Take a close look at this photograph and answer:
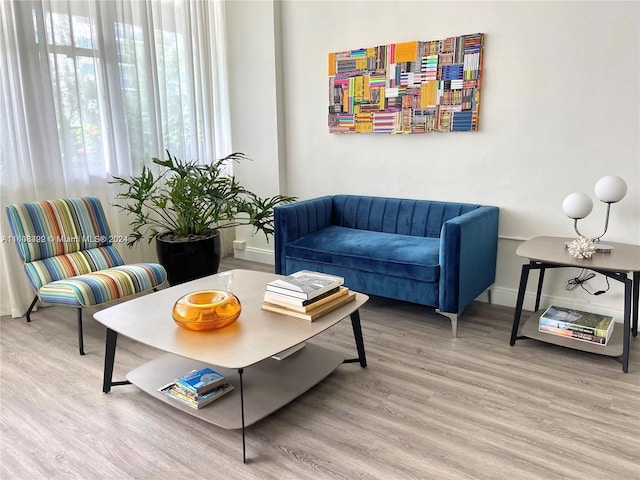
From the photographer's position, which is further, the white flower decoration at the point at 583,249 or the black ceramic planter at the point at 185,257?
the black ceramic planter at the point at 185,257

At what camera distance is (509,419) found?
2162 mm

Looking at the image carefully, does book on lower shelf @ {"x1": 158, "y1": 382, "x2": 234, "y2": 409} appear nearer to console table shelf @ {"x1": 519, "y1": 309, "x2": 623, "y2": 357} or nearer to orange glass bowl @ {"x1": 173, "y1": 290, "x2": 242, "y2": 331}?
orange glass bowl @ {"x1": 173, "y1": 290, "x2": 242, "y2": 331}

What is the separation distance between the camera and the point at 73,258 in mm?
3275

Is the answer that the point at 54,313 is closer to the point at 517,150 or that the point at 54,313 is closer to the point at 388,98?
the point at 388,98

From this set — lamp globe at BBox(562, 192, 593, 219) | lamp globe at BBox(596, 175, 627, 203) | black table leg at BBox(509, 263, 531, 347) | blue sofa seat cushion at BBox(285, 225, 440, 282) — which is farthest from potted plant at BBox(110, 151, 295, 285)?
lamp globe at BBox(596, 175, 627, 203)

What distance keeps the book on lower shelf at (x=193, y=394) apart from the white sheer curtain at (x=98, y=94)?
5.88 ft

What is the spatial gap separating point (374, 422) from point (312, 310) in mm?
546

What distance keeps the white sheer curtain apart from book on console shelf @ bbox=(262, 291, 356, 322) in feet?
7.07

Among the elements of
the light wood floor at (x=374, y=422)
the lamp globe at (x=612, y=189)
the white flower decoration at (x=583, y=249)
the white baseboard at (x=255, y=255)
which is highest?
the lamp globe at (x=612, y=189)

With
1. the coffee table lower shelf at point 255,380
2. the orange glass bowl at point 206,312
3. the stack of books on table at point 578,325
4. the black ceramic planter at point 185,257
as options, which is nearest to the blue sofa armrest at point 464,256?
the stack of books on table at point 578,325

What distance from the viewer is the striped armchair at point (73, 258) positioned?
2.91m

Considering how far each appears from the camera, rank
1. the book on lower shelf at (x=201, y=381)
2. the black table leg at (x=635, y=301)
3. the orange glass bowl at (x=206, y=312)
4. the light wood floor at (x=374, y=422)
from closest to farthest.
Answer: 1. the light wood floor at (x=374, y=422)
2. the orange glass bowl at (x=206, y=312)
3. the book on lower shelf at (x=201, y=381)
4. the black table leg at (x=635, y=301)

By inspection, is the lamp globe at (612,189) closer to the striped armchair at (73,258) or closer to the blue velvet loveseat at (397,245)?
the blue velvet loveseat at (397,245)

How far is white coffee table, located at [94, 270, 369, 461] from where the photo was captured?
192 centimetres
